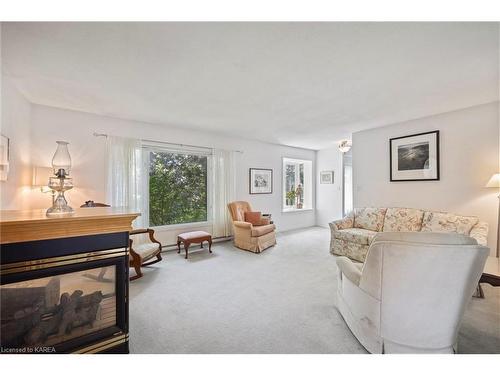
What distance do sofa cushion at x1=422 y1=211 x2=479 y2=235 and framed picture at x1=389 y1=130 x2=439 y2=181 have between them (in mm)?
762

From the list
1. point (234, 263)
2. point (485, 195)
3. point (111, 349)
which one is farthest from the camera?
point (234, 263)

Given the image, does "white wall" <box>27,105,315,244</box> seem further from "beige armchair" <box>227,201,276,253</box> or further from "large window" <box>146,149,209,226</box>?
Result: "beige armchair" <box>227,201,276,253</box>

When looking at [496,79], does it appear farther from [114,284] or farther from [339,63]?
[114,284]

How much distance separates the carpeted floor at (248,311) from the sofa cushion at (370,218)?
1.14 m

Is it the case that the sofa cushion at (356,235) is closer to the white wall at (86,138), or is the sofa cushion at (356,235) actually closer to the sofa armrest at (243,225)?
the sofa armrest at (243,225)

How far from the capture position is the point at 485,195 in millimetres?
3330

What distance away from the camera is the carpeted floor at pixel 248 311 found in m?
1.75

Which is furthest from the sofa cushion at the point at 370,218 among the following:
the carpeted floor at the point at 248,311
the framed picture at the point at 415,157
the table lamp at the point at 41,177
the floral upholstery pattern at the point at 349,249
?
the table lamp at the point at 41,177

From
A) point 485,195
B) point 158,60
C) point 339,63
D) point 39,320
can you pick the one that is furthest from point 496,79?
point 39,320

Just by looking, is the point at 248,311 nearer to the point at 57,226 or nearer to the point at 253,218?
the point at 57,226

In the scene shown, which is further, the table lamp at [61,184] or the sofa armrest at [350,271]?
the sofa armrest at [350,271]

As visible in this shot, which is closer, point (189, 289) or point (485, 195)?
point (189, 289)
